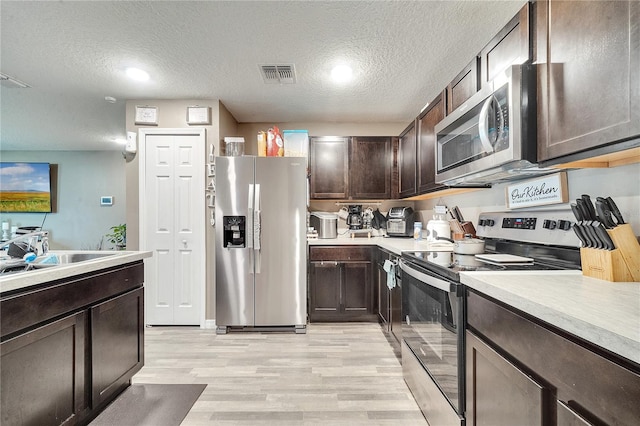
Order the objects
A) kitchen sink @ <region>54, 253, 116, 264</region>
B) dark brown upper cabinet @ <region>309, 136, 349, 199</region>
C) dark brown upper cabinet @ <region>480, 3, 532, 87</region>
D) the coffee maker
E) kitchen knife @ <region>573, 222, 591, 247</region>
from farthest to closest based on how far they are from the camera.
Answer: the coffee maker, dark brown upper cabinet @ <region>309, 136, 349, 199</region>, kitchen sink @ <region>54, 253, 116, 264</region>, dark brown upper cabinet @ <region>480, 3, 532, 87</region>, kitchen knife @ <region>573, 222, 591, 247</region>

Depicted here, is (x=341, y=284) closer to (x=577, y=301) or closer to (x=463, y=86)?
(x=463, y=86)

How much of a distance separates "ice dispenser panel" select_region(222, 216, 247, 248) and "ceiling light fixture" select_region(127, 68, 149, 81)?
1466 mm

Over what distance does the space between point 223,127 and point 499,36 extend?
277cm

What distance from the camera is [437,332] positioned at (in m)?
1.46

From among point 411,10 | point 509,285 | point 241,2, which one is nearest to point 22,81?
point 241,2

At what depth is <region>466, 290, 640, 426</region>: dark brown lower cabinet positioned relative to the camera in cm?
60

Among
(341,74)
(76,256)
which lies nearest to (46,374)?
(76,256)

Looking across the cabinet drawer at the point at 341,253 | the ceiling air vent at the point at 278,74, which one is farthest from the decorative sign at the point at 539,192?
the ceiling air vent at the point at 278,74

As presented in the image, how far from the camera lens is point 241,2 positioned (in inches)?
69.0

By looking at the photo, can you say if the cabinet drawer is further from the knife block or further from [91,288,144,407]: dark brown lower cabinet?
the knife block

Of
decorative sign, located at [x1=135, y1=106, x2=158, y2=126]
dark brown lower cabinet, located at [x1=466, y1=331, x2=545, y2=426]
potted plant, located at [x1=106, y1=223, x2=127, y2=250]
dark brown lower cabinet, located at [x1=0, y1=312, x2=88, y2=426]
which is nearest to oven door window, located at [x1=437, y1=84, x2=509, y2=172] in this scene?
dark brown lower cabinet, located at [x1=466, y1=331, x2=545, y2=426]

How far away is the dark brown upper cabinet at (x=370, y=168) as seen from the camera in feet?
11.9

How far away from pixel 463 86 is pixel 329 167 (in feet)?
6.41

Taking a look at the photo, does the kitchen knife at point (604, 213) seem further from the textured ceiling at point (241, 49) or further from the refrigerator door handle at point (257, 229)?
the refrigerator door handle at point (257, 229)
